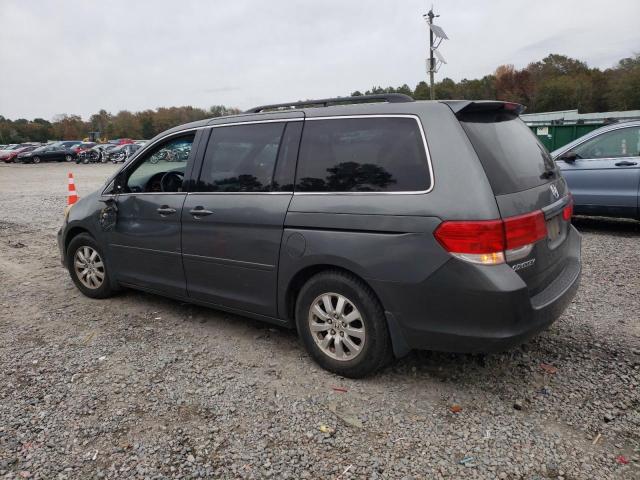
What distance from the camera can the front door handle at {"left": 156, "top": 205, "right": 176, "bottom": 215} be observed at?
4297mm

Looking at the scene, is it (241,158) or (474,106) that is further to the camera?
(241,158)

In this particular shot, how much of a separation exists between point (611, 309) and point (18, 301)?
5842mm

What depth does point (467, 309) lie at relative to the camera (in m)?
2.85

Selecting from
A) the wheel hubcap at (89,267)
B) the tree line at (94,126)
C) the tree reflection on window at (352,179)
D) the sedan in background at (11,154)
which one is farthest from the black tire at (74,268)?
the tree line at (94,126)

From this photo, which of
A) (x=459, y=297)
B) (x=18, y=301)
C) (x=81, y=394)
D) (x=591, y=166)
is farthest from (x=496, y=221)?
(x=591, y=166)

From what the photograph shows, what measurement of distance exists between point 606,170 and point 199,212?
6344 millimetres

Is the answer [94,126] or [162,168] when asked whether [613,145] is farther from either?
[94,126]

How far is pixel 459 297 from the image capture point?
112 inches

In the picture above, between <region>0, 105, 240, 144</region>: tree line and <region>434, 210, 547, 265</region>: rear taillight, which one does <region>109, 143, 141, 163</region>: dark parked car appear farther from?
<region>0, 105, 240, 144</region>: tree line

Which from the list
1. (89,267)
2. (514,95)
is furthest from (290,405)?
(514,95)

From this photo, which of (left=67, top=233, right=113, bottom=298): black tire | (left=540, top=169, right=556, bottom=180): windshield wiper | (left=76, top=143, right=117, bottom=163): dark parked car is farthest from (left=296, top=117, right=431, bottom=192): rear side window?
(left=76, top=143, right=117, bottom=163): dark parked car

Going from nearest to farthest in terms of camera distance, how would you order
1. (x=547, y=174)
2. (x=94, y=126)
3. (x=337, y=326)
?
(x=337, y=326) → (x=547, y=174) → (x=94, y=126)

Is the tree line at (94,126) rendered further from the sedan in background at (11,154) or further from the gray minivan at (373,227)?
the gray minivan at (373,227)

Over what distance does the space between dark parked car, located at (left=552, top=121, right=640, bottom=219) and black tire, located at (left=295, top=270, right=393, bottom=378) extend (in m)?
5.79
